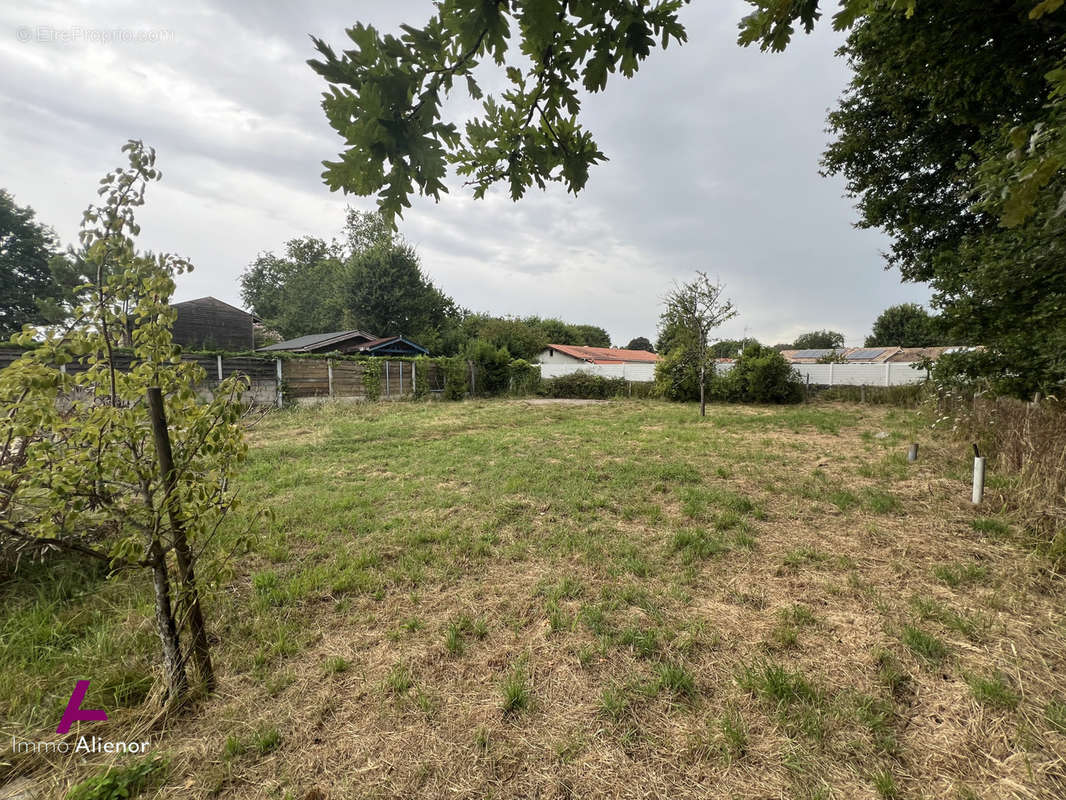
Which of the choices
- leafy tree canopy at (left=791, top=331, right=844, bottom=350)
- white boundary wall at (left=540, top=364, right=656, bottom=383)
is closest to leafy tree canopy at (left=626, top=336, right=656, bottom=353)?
leafy tree canopy at (left=791, top=331, right=844, bottom=350)

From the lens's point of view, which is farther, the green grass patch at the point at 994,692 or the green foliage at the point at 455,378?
the green foliage at the point at 455,378

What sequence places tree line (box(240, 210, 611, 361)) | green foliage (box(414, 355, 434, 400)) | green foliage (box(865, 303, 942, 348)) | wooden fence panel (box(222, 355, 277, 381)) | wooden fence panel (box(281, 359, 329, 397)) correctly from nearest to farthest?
wooden fence panel (box(222, 355, 277, 381)) < wooden fence panel (box(281, 359, 329, 397)) < green foliage (box(414, 355, 434, 400)) < tree line (box(240, 210, 611, 361)) < green foliage (box(865, 303, 942, 348))

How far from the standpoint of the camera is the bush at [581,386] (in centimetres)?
1848

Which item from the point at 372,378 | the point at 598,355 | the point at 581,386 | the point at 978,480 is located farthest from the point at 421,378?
the point at 598,355

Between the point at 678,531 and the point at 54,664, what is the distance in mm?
3840

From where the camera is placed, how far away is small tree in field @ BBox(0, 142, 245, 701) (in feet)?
4.72

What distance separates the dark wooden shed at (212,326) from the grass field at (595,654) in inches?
916

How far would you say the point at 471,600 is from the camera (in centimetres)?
252

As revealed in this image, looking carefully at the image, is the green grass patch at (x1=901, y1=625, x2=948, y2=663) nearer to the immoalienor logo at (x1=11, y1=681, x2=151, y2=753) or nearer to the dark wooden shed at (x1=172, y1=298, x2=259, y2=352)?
the immoalienor logo at (x1=11, y1=681, x2=151, y2=753)

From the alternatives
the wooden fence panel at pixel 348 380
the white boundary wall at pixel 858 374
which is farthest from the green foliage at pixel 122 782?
the white boundary wall at pixel 858 374

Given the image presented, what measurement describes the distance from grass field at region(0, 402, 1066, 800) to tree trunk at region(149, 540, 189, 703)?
0.40 feet

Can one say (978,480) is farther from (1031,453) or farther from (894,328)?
(894,328)

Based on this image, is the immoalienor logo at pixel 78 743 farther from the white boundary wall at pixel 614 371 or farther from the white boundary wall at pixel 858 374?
the white boundary wall at pixel 614 371

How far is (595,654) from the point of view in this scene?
2018mm
